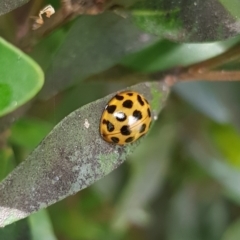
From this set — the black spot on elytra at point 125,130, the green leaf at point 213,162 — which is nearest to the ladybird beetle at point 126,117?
the black spot on elytra at point 125,130

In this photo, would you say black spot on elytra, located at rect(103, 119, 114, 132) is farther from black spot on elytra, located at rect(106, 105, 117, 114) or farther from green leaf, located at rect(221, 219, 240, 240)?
Result: green leaf, located at rect(221, 219, 240, 240)

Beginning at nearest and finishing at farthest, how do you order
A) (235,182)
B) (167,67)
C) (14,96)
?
1. (14,96)
2. (167,67)
3. (235,182)

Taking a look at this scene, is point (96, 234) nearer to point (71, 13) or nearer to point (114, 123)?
point (114, 123)

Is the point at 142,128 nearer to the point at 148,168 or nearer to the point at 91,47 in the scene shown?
the point at 91,47

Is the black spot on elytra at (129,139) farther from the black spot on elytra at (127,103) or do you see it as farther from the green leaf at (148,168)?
the green leaf at (148,168)

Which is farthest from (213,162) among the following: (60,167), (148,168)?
(60,167)

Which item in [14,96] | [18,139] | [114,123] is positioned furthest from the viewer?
[18,139]

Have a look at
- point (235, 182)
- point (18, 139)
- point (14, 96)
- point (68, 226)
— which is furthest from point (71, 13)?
point (68, 226)
